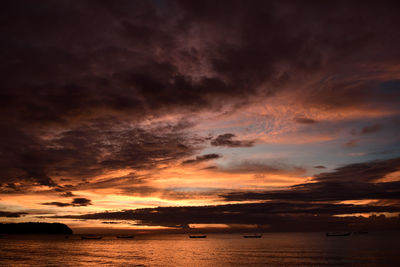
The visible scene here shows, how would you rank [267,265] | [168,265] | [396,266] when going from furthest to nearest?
[168,265]
[267,265]
[396,266]

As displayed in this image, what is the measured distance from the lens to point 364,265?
89.5 meters

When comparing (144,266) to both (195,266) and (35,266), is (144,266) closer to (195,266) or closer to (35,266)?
(195,266)

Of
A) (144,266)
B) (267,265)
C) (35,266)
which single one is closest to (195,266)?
(144,266)

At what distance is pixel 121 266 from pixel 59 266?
16.6 m

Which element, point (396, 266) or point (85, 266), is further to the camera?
point (85, 266)

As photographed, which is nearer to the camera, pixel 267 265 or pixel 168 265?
pixel 267 265

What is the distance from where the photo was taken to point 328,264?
93438mm

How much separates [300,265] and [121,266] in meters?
50.1

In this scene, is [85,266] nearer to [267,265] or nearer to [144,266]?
[144,266]

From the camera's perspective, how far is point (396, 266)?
283ft

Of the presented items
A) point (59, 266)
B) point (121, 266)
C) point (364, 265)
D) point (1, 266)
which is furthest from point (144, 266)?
point (364, 265)

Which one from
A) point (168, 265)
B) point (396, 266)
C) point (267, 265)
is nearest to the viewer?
point (396, 266)

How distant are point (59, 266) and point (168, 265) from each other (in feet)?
99.1

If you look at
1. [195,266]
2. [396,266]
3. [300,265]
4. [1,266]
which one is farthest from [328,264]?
[1,266]
